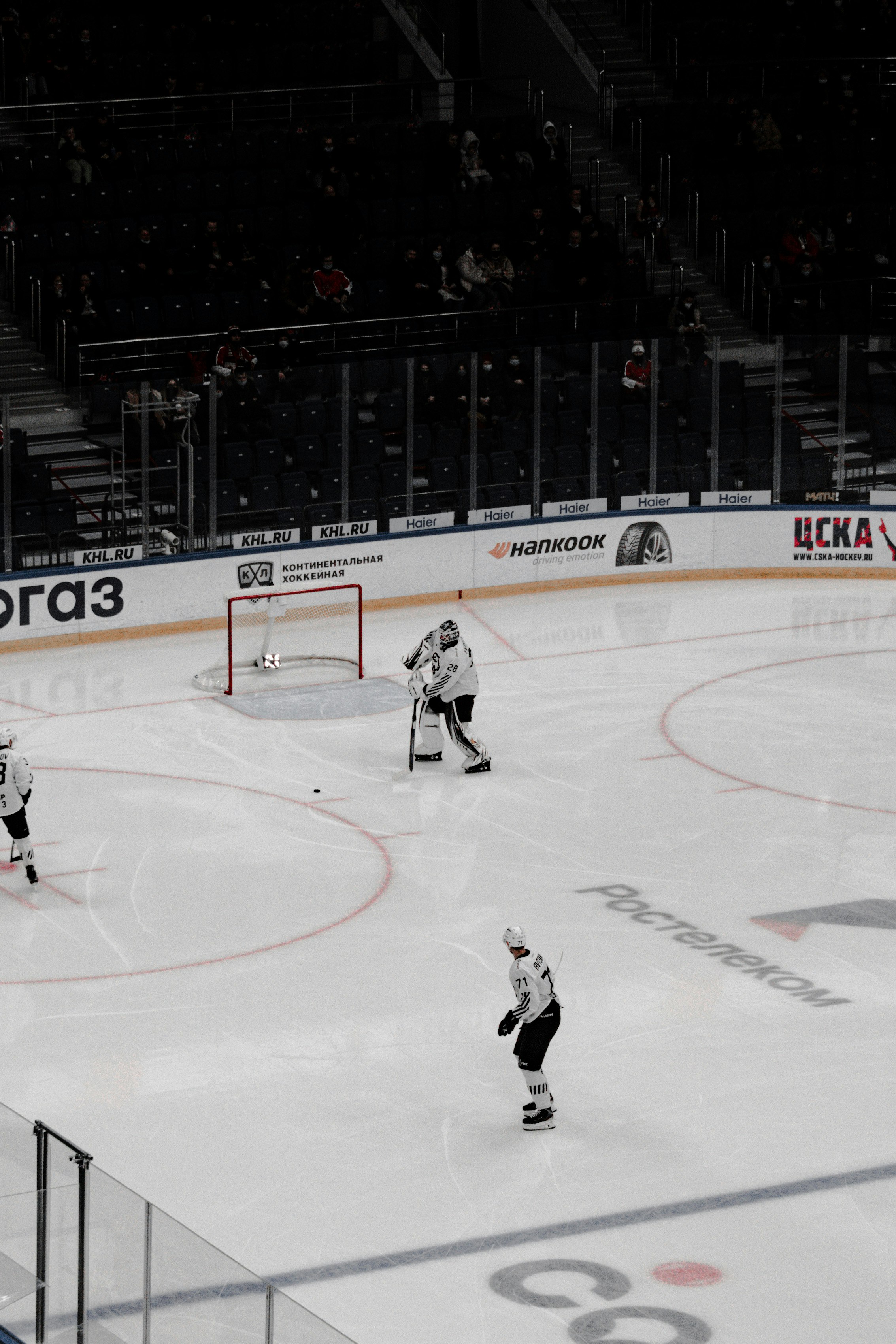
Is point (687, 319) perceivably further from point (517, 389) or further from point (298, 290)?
point (298, 290)

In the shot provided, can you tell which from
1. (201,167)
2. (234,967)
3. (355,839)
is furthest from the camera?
(201,167)

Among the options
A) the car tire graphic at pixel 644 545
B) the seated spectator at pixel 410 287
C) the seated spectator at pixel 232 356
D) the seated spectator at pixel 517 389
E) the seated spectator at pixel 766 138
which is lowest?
the car tire graphic at pixel 644 545

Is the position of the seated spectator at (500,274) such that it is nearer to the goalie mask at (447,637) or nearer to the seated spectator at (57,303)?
the seated spectator at (57,303)

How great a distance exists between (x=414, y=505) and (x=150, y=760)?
6815 millimetres

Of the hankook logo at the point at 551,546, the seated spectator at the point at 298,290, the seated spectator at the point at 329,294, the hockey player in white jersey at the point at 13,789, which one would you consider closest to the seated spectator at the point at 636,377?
the hankook logo at the point at 551,546

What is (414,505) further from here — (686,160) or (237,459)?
(686,160)

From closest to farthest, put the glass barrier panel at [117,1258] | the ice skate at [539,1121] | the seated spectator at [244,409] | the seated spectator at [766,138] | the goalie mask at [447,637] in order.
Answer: the glass barrier panel at [117,1258], the ice skate at [539,1121], the goalie mask at [447,637], the seated spectator at [244,409], the seated spectator at [766,138]

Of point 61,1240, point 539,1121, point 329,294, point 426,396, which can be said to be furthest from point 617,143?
point 61,1240

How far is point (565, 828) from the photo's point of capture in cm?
1661

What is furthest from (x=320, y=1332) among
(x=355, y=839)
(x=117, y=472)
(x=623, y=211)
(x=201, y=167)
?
(x=623, y=211)

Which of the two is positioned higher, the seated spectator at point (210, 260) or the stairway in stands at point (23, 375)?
the seated spectator at point (210, 260)

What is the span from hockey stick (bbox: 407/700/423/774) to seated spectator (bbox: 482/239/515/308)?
380 inches

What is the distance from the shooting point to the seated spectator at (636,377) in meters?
25.1

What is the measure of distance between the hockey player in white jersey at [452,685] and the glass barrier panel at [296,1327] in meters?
10.7
